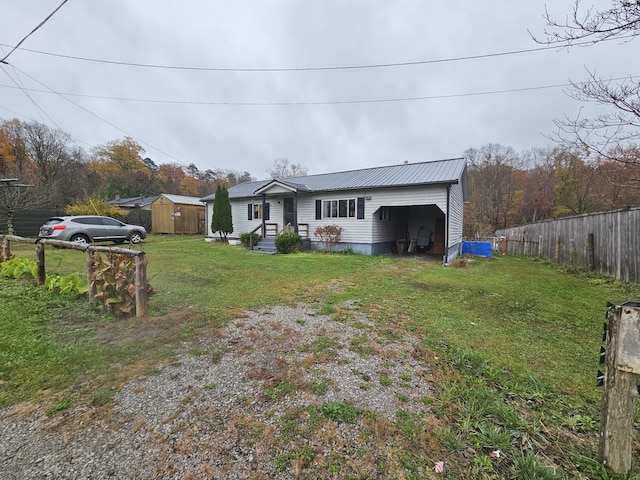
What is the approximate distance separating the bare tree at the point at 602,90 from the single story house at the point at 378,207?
6.63 m

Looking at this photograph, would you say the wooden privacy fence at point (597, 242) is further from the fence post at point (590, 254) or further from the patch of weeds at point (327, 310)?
the patch of weeds at point (327, 310)

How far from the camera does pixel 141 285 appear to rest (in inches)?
162

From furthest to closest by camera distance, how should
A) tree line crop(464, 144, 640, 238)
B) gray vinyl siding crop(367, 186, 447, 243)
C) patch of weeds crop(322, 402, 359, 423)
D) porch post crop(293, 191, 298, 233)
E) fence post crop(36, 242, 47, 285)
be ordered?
tree line crop(464, 144, 640, 238)
porch post crop(293, 191, 298, 233)
gray vinyl siding crop(367, 186, 447, 243)
fence post crop(36, 242, 47, 285)
patch of weeds crop(322, 402, 359, 423)

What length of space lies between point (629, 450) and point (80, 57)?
1430 centimetres

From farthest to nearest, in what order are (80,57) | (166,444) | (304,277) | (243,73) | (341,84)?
(341,84) < (243,73) < (80,57) < (304,277) < (166,444)

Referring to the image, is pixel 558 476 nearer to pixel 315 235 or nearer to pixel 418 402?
pixel 418 402

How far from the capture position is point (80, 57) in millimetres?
9203

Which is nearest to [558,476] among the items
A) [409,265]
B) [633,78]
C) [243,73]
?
[633,78]

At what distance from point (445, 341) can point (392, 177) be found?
412 inches

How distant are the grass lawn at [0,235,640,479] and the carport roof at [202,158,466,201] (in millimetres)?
5298

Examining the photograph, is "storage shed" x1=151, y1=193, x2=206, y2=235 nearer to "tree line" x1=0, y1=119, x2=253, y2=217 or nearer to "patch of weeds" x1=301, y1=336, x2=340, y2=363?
"tree line" x1=0, y1=119, x2=253, y2=217

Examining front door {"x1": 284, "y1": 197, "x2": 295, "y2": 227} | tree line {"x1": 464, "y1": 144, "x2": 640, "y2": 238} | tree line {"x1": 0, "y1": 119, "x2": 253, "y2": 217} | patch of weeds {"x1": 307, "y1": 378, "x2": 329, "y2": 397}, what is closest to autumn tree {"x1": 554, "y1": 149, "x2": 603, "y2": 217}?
tree line {"x1": 464, "y1": 144, "x2": 640, "y2": 238}

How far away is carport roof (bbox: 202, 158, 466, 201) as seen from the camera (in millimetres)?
11453

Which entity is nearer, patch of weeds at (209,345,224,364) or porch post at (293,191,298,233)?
patch of weeds at (209,345,224,364)
